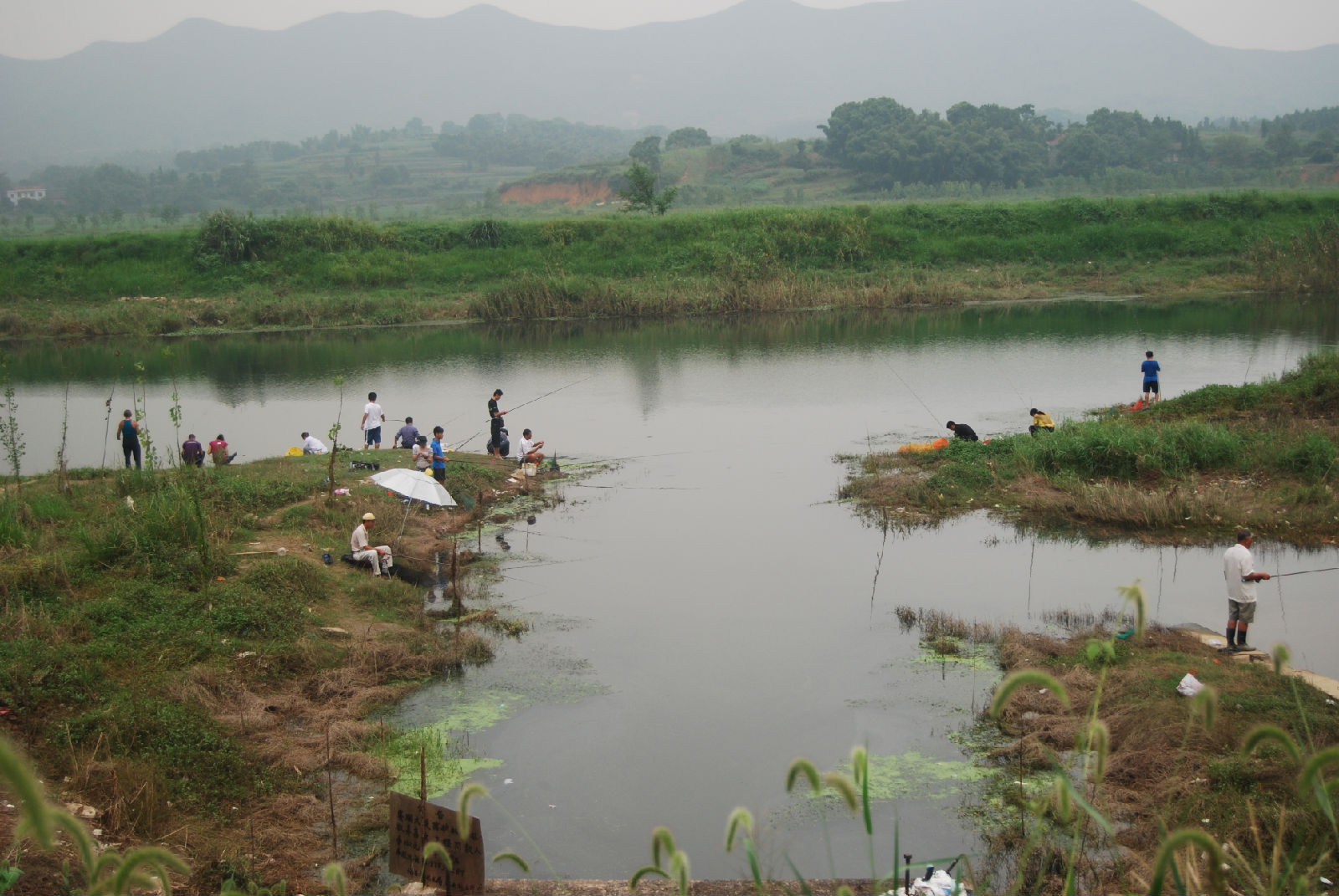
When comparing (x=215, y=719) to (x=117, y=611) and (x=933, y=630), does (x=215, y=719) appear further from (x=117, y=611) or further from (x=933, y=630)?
(x=933, y=630)

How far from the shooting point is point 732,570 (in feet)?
47.8

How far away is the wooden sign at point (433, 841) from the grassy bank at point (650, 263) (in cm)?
3667

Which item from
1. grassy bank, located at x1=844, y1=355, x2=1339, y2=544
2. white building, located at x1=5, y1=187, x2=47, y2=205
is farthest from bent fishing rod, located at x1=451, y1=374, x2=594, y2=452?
white building, located at x1=5, y1=187, x2=47, y2=205

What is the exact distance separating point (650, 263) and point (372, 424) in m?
29.1

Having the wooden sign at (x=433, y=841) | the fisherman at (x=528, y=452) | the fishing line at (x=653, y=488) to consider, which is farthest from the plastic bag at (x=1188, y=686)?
the fisherman at (x=528, y=452)

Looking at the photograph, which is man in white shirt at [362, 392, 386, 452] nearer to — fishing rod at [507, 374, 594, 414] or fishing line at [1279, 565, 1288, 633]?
fishing rod at [507, 374, 594, 414]

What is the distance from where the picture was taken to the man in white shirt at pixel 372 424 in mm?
20672

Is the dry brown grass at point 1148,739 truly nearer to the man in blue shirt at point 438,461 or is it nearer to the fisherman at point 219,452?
the man in blue shirt at point 438,461

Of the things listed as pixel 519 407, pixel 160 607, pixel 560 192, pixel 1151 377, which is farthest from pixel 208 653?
pixel 560 192

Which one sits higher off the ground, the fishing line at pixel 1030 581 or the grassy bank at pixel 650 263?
the grassy bank at pixel 650 263

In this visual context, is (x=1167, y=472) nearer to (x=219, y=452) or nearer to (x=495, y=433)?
(x=495, y=433)

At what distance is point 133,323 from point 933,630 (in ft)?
124

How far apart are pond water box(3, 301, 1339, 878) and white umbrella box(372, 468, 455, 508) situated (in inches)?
55.5

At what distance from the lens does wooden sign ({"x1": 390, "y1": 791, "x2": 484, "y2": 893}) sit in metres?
5.95
